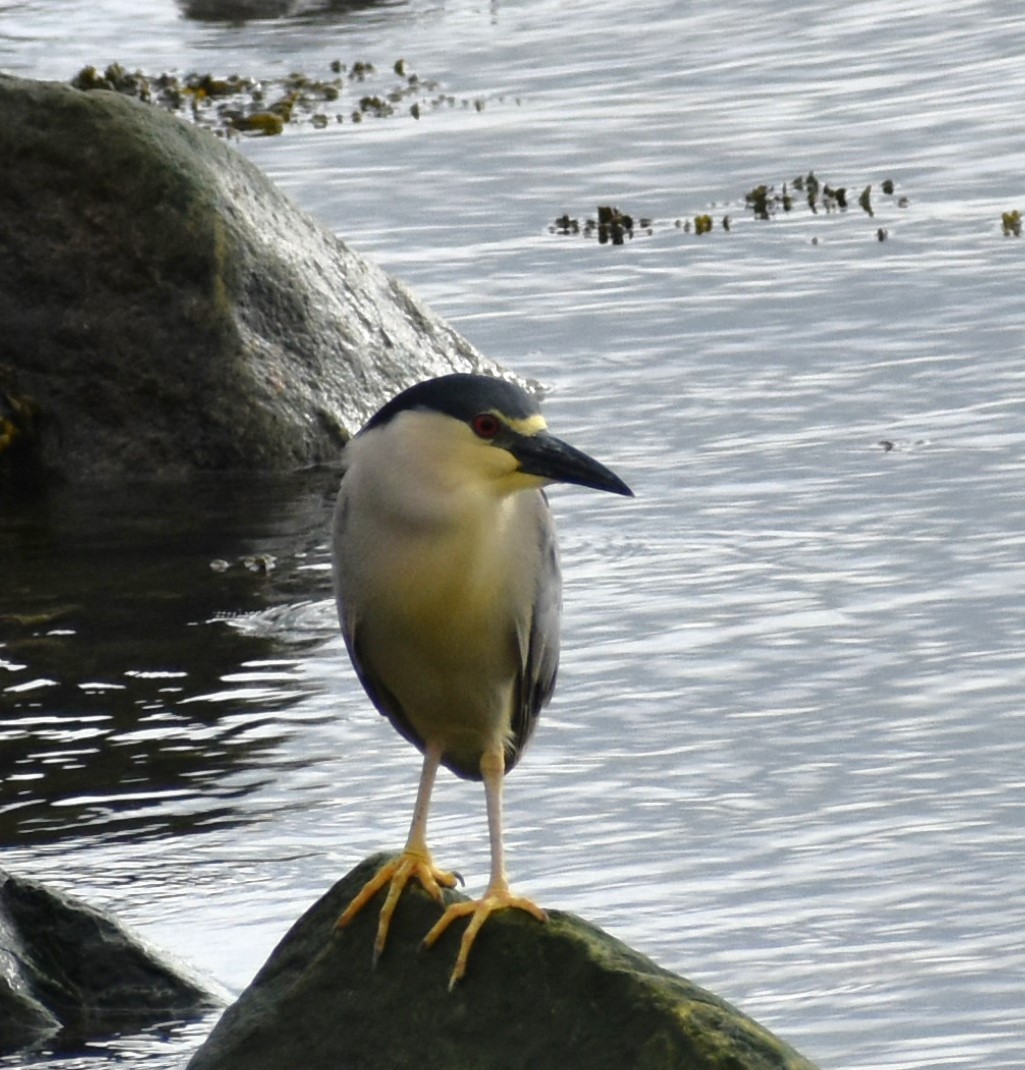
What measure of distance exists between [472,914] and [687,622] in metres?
4.28

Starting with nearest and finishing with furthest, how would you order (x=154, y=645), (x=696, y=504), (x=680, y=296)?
(x=154, y=645) < (x=696, y=504) < (x=680, y=296)

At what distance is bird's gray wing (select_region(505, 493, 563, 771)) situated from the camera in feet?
17.7

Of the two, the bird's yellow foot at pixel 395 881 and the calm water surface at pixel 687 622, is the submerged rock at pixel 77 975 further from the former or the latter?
the bird's yellow foot at pixel 395 881

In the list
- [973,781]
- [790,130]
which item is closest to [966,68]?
[790,130]

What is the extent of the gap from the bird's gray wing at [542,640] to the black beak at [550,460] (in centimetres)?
30

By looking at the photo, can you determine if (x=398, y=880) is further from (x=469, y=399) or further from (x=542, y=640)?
(x=469, y=399)

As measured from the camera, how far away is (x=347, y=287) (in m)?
12.6

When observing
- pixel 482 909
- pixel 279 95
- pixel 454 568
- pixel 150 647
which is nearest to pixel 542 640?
pixel 454 568

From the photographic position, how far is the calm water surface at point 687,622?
22.8 ft

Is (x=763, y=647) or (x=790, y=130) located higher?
(x=790, y=130)

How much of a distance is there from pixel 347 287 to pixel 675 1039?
822 cm

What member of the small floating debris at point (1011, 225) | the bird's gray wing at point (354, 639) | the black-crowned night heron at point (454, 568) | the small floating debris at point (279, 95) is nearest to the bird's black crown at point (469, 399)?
the black-crowned night heron at point (454, 568)

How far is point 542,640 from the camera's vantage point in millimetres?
5418

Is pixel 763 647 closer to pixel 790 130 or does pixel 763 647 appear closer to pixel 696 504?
pixel 696 504
